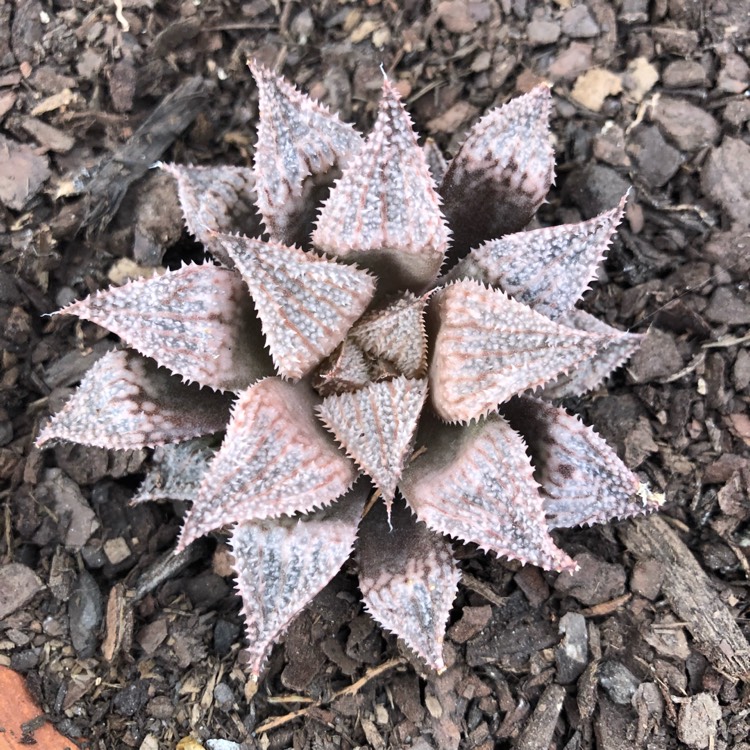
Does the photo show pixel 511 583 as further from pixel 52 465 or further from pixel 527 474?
pixel 52 465

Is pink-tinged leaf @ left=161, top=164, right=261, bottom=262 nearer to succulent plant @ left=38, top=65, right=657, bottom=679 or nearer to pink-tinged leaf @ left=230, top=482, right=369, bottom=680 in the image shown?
succulent plant @ left=38, top=65, right=657, bottom=679

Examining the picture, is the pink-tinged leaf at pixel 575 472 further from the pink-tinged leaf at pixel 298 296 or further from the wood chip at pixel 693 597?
the pink-tinged leaf at pixel 298 296

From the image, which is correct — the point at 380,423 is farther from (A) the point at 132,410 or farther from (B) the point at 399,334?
(A) the point at 132,410

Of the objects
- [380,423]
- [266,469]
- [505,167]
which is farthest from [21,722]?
[505,167]

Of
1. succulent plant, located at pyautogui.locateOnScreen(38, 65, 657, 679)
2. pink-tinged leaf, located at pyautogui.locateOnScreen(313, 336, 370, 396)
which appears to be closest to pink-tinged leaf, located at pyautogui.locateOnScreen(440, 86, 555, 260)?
succulent plant, located at pyautogui.locateOnScreen(38, 65, 657, 679)

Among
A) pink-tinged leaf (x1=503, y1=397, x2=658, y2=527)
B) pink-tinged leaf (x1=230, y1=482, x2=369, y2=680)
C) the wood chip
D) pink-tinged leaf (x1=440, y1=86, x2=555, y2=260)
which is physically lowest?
the wood chip

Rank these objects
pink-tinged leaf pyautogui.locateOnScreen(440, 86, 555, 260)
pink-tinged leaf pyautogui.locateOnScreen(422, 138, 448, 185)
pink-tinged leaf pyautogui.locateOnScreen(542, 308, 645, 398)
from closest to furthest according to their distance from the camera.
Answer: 1. pink-tinged leaf pyautogui.locateOnScreen(440, 86, 555, 260)
2. pink-tinged leaf pyautogui.locateOnScreen(542, 308, 645, 398)
3. pink-tinged leaf pyautogui.locateOnScreen(422, 138, 448, 185)

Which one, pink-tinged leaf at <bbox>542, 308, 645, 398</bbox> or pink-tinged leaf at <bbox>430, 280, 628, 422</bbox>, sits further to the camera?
pink-tinged leaf at <bbox>542, 308, 645, 398</bbox>
